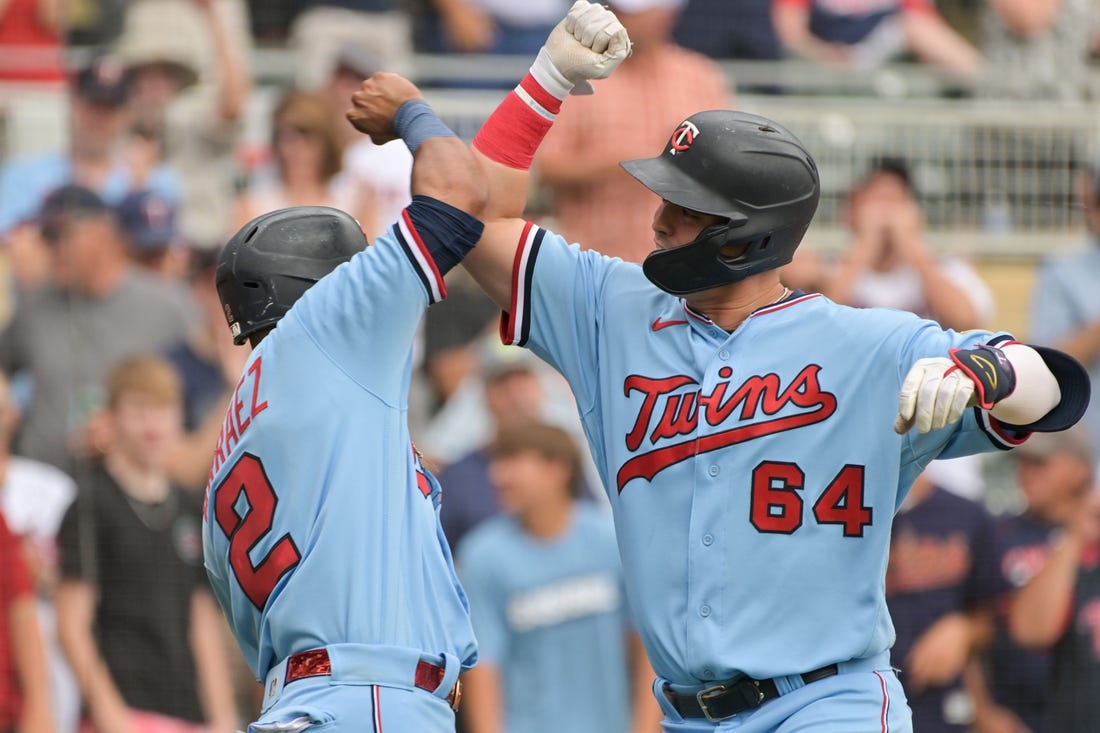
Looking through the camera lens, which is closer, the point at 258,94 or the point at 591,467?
the point at 591,467

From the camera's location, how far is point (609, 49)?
3770 millimetres

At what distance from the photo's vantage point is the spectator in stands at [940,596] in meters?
6.95

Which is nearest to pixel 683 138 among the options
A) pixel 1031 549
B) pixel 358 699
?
pixel 358 699

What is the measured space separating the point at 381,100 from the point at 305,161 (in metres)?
3.97

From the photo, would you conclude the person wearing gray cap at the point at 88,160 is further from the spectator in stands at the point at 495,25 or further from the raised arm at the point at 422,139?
the raised arm at the point at 422,139

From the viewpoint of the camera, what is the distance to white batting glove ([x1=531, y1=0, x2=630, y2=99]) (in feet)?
12.3

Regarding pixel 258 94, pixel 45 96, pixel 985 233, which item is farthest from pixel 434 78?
pixel 985 233

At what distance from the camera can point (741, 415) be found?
3736mm

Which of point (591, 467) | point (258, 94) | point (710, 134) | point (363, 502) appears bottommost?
point (591, 467)

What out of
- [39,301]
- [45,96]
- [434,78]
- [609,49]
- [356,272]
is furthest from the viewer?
[434,78]

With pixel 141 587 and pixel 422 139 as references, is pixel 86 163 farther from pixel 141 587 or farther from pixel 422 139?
pixel 422 139

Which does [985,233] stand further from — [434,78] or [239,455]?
[239,455]

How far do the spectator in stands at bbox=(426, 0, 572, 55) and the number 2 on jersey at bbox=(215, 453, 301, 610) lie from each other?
551 centimetres

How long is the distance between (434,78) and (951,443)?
544 cm
